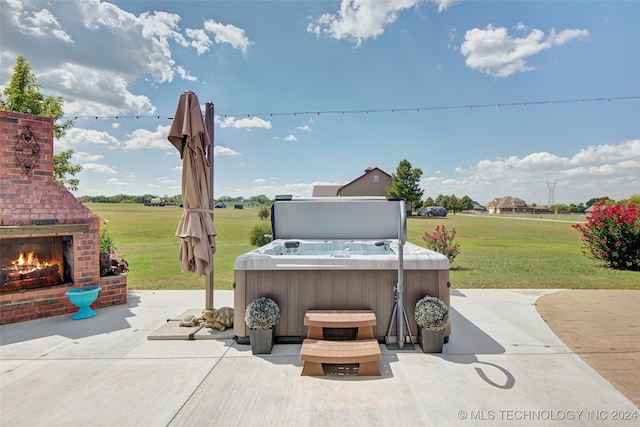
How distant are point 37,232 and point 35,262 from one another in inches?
26.3

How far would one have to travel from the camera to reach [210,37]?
6.70 meters

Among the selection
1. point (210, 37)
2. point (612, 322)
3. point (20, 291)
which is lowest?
point (612, 322)

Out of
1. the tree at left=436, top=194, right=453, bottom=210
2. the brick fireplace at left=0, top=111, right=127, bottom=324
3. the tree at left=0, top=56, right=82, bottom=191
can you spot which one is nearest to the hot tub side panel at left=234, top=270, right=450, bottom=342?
the brick fireplace at left=0, top=111, right=127, bottom=324

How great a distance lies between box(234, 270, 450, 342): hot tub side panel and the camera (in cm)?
317

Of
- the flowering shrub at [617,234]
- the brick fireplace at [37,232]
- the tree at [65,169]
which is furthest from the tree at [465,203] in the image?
the brick fireplace at [37,232]

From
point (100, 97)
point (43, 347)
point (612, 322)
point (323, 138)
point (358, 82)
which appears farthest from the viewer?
point (323, 138)

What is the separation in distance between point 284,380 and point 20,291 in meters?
4.03

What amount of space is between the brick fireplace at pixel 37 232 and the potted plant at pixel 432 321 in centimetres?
463

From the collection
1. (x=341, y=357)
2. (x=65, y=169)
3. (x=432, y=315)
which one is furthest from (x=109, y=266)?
(x=432, y=315)

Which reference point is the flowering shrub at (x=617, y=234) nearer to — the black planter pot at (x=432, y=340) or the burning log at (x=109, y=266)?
the black planter pot at (x=432, y=340)

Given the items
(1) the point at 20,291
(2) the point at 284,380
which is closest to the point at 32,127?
(1) the point at 20,291

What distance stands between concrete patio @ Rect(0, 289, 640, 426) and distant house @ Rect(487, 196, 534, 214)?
72.6 metres

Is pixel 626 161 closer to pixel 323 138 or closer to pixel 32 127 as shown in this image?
pixel 323 138

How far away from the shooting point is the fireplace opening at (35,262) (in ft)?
13.1
